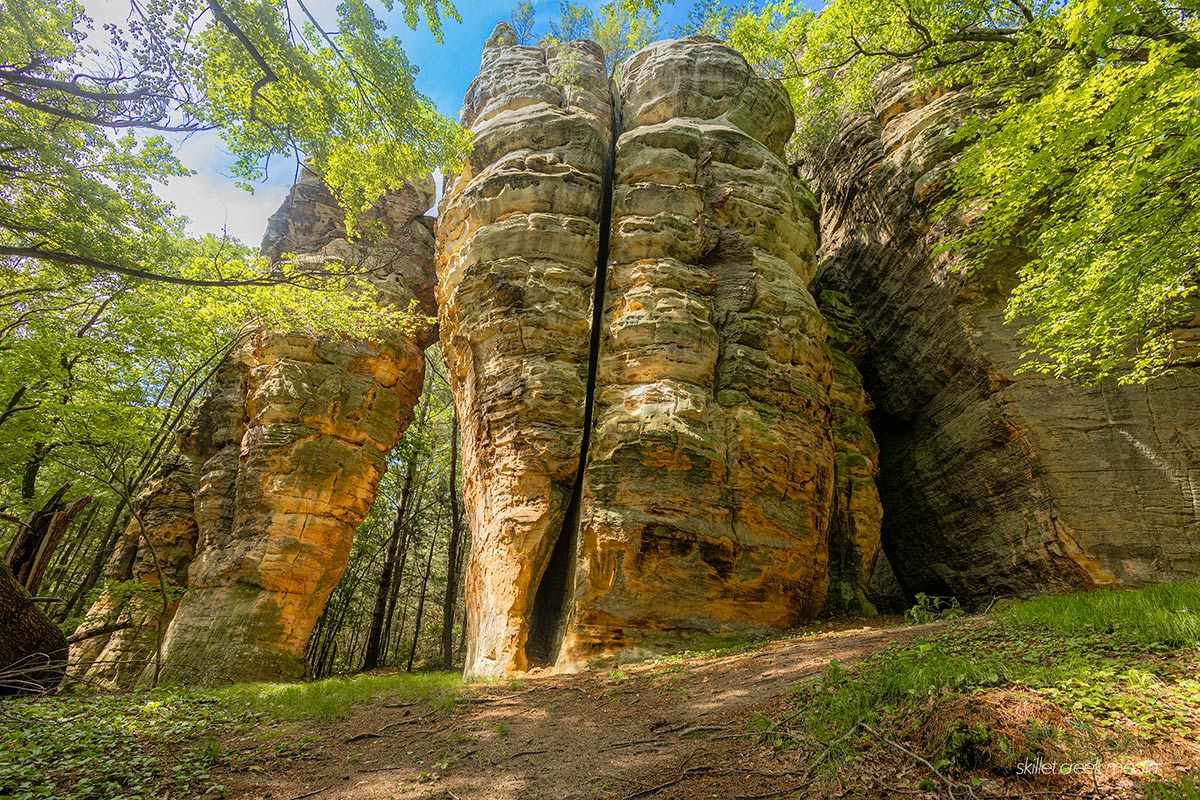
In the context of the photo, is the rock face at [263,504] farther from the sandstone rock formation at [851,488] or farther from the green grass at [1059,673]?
the green grass at [1059,673]

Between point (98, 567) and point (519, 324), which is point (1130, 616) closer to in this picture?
point (519, 324)

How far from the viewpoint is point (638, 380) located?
10016mm

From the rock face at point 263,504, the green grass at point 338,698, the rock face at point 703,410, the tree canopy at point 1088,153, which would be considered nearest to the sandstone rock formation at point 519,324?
the rock face at point 703,410

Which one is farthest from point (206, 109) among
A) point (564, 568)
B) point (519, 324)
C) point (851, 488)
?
point (851, 488)

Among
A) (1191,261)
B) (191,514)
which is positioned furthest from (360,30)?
(191,514)

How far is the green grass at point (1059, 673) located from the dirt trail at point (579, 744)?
1.81 feet

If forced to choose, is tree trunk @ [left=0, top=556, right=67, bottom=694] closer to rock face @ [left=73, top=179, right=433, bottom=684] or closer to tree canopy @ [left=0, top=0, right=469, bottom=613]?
tree canopy @ [left=0, top=0, right=469, bottom=613]

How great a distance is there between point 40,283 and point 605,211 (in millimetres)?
12208

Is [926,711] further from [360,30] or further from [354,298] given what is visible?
[354,298]

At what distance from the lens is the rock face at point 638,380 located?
29.2 ft

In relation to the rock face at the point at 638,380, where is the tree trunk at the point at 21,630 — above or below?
below

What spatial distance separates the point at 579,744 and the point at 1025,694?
11.0 ft

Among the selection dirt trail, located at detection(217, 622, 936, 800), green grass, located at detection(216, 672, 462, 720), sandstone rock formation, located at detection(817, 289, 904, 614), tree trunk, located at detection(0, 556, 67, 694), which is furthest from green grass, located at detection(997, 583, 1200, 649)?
tree trunk, located at detection(0, 556, 67, 694)

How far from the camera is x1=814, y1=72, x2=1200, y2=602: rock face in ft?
28.5
